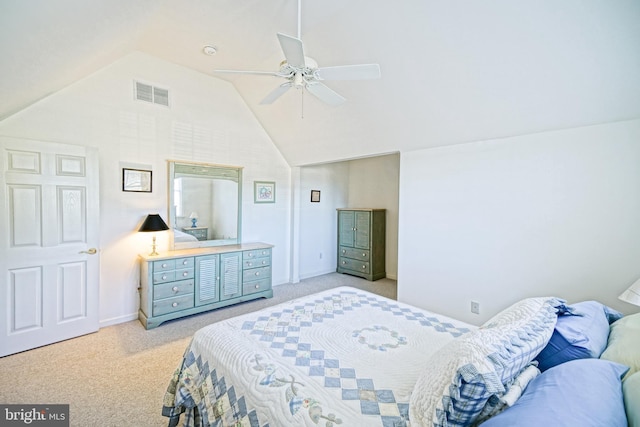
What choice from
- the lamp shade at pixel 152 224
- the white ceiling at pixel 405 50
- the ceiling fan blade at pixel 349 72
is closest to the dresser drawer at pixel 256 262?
the lamp shade at pixel 152 224

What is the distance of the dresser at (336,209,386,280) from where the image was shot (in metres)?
5.25

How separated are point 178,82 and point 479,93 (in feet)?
11.7

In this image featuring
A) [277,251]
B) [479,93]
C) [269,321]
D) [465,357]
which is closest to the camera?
[465,357]

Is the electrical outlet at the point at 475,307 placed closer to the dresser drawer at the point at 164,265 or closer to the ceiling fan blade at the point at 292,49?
the ceiling fan blade at the point at 292,49

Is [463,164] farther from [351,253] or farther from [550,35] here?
[351,253]

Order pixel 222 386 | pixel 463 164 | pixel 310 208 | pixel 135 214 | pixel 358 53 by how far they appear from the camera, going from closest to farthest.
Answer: pixel 222 386 → pixel 358 53 → pixel 463 164 → pixel 135 214 → pixel 310 208

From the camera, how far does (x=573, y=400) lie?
782mm

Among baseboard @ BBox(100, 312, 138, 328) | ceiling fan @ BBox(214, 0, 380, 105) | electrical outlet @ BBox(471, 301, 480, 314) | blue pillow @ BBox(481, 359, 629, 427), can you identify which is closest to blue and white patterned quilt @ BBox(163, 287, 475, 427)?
blue pillow @ BBox(481, 359, 629, 427)

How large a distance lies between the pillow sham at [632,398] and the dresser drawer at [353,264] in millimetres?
4439

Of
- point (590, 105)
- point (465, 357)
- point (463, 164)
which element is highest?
point (590, 105)

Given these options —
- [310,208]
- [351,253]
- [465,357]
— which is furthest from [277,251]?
[465,357]

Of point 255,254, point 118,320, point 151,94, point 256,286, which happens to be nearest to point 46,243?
point 118,320

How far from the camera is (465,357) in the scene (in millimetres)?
925

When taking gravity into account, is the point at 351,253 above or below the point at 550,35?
below
